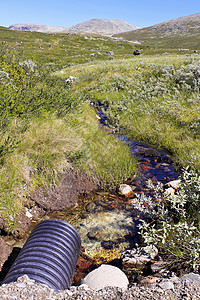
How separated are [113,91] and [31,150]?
487 inches

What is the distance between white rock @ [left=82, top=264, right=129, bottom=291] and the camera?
3.34 metres

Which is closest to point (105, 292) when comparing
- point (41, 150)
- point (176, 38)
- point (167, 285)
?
point (167, 285)

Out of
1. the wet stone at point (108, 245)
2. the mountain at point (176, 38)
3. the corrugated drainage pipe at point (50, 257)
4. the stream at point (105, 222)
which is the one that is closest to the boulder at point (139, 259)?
the stream at point (105, 222)

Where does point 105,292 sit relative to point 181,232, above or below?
below

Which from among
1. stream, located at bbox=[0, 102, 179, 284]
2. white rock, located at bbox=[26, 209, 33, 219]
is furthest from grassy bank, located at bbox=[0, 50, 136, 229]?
stream, located at bbox=[0, 102, 179, 284]

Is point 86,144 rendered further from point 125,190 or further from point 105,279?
point 105,279

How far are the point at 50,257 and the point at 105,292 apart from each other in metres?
0.97

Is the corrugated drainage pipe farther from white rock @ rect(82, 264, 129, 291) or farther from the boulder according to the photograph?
the boulder

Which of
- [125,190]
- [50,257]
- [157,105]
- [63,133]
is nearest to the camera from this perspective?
[50,257]

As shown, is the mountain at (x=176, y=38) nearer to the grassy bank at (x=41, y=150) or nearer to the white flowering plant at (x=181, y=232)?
the grassy bank at (x=41, y=150)

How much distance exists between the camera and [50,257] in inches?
134

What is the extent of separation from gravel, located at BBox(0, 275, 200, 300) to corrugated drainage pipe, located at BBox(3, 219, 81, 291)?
0.21 metres

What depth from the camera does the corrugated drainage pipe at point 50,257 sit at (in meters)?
3.10

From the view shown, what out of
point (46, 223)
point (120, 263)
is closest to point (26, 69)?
point (46, 223)
